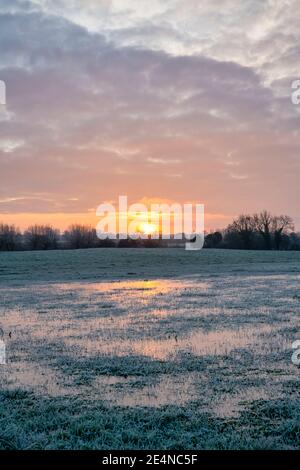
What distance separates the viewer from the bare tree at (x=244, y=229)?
381ft

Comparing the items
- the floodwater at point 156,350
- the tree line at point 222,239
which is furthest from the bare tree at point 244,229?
the floodwater at point 156,350

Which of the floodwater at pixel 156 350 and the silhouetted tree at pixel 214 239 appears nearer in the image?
the floodwater at pixel 156 350

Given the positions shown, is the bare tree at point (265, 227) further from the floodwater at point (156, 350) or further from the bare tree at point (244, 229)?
the floodwater at point (156, 350)

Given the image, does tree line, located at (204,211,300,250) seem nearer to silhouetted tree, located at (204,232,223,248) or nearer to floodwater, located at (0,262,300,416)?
silhouetted tree, located at (204,232,223,248)

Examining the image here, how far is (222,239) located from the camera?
121 m

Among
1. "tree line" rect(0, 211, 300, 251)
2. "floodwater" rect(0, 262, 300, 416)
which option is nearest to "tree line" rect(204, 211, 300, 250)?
"tree line" rect(0, 211, 300, 251)

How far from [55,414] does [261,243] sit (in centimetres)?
11404

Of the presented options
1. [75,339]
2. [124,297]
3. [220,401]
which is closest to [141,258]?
[124,297]

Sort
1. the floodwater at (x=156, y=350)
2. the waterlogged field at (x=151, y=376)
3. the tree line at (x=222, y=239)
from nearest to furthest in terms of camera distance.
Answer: the waterlogged field at (x=151, y=376)
the floodwater at (x=156, y=350)
the tree line at (x=222, y=239)

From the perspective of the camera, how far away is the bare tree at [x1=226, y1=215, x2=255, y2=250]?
116125mm

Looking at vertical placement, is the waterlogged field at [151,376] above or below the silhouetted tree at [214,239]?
below

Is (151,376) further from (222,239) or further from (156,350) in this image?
(222,239)

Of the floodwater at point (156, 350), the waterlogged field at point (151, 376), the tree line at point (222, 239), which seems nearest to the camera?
the waterlogged field at point (151, 376)

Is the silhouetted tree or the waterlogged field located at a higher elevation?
the silhouetted tree
